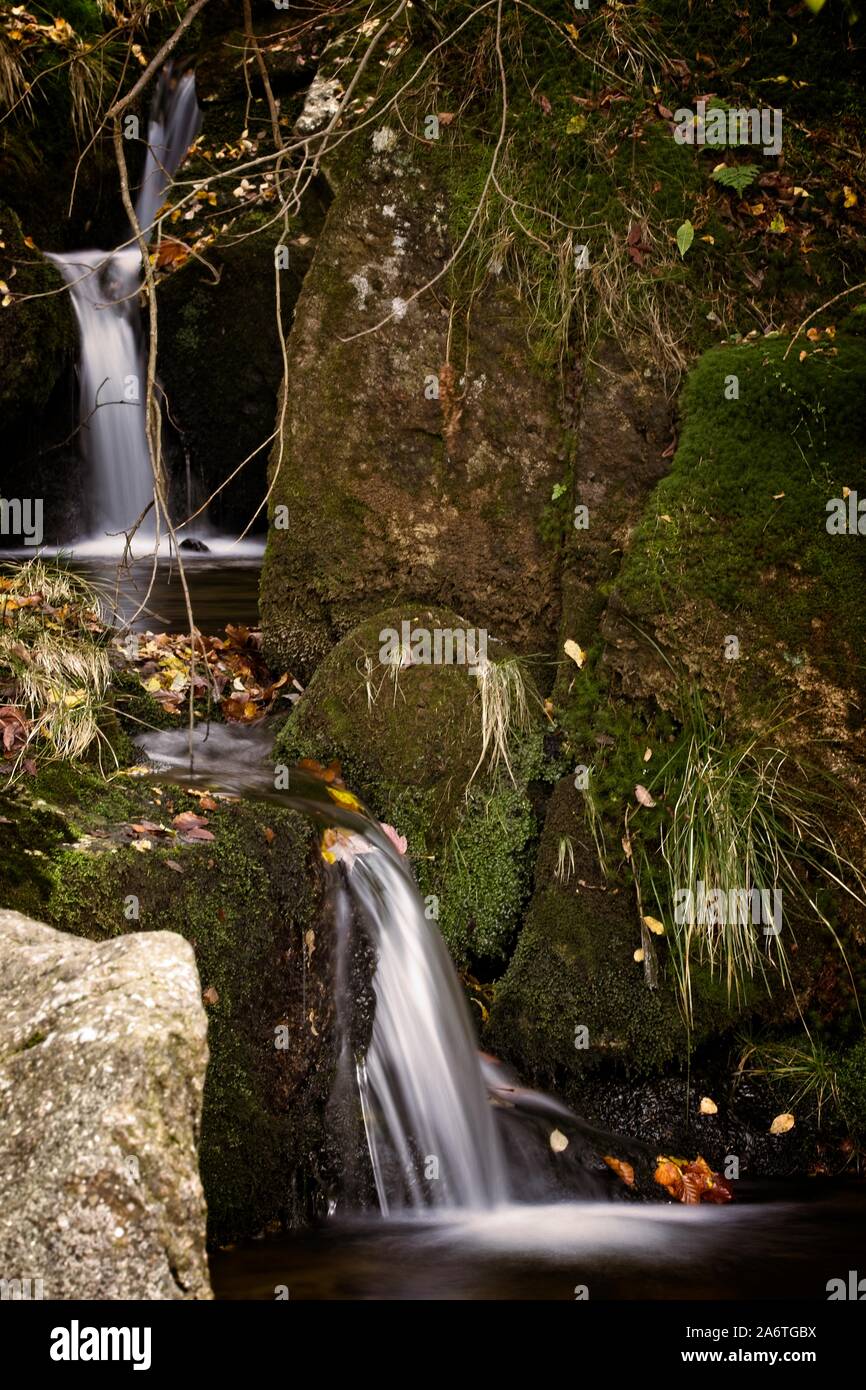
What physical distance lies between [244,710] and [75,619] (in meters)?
0.97

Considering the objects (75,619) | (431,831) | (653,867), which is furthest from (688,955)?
(75,619)

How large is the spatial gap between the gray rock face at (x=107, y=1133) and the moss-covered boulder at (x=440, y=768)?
9.31ft

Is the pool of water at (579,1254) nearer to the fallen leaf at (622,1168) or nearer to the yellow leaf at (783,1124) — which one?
the fallen leaf at (622,1168)

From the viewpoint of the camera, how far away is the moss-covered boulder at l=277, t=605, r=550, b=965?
5.36 meters

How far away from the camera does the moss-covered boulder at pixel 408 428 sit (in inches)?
237

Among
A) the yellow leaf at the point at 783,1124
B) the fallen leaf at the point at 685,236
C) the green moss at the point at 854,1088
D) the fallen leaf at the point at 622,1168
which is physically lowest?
the fallen leaf at the point at 622,1168

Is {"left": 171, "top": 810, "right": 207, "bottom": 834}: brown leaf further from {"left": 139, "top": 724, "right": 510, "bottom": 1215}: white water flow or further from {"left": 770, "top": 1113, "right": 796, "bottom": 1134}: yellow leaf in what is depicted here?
{"left": 770, "top": 1113, "right": 796, "bottom": 1134}: yellow leaf

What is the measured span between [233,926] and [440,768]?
157 cm

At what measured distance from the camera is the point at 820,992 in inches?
190

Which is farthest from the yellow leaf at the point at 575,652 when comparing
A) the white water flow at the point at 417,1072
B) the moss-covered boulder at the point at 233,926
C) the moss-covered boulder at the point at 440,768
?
the moss-covered boulder at the point at 233,926

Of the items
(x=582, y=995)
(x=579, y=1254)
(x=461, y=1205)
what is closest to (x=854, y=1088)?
(x=582, y=995)

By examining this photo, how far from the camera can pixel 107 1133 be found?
225 cm
